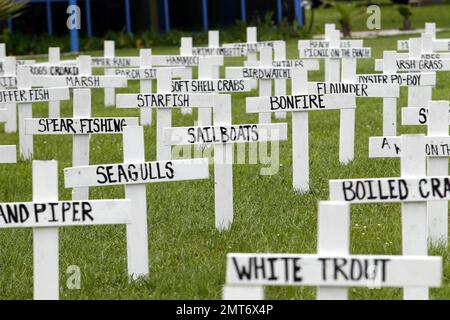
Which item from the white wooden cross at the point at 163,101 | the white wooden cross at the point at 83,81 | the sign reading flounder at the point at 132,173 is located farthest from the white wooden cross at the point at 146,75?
the sign reading flounder at the point at 132,173

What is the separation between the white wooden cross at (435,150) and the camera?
7605mm

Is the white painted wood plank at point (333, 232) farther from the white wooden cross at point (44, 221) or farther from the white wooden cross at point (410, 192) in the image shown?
the white wooden cross at point (44, 221)

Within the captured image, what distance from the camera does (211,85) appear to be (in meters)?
12.1

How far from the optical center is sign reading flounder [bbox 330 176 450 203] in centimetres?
589

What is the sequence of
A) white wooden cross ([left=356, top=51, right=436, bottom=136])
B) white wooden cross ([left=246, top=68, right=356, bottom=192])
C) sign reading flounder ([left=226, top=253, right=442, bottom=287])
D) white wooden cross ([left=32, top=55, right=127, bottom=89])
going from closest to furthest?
sign reading flounder ([left=226, top=253, right=442, bottom=287]) < white wooden cross ([left=246, top=68, right=356, bottom=192]) < white wooden cross ([left=356, top=51, right=436, bottom=136]) < white wooden cross ([left=32, top=55, right=127, bottom=89])

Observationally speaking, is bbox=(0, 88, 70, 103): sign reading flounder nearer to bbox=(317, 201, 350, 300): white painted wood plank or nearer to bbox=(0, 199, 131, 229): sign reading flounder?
bbox=(0, 199, 131, 229): sign reading flounder

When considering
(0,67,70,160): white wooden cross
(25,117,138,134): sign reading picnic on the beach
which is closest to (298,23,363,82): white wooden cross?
(0,67,70,160): white wooden cross

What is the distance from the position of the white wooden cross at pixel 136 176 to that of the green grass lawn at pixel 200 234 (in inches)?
7.2

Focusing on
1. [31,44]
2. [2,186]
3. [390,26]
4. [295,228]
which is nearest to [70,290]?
[295,228]

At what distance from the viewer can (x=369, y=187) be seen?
19.5 ft

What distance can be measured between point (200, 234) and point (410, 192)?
2.89m

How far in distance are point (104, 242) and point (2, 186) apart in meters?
2.96

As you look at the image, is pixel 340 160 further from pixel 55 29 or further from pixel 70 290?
pixel 55 29

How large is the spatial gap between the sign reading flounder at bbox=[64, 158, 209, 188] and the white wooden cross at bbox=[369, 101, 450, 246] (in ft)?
4.05
